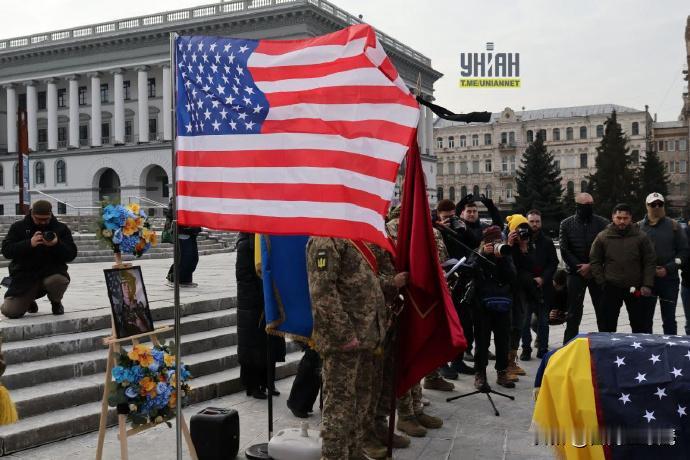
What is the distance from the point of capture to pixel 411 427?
239 inches

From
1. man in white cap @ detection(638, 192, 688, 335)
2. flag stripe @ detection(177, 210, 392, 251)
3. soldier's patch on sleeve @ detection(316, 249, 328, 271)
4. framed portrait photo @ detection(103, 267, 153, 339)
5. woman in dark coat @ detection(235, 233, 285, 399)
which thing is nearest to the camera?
flag stripe @ detection(177, 210, 392, 251)

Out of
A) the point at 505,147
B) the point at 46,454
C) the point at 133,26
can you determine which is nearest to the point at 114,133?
the point at 133,26

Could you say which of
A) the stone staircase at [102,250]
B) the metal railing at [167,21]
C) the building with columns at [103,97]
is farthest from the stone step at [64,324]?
the building with columns at [103,97]

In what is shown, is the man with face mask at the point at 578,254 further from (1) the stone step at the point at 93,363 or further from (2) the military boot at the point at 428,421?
(1) the stone step at the point at 93,363

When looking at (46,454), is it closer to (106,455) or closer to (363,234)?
(106,455)

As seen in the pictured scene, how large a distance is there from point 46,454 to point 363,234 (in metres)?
3.60

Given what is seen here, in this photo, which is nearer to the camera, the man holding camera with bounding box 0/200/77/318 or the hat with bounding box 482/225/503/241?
the hat with bounding box 482/225/503/241

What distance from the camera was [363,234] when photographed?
12.6ft

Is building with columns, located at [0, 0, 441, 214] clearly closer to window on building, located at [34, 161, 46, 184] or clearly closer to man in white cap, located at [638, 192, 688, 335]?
window on building, located at [34, 161, 46, 184]

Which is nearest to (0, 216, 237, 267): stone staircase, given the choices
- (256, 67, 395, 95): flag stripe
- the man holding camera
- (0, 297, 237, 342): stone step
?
the man holding camera

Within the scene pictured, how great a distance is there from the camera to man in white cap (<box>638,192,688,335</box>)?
9.13 meters

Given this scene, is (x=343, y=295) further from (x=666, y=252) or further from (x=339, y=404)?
(x=666, y=252)

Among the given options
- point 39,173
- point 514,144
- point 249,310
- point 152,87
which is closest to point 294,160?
point 249,310

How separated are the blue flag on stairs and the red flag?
0.76m
